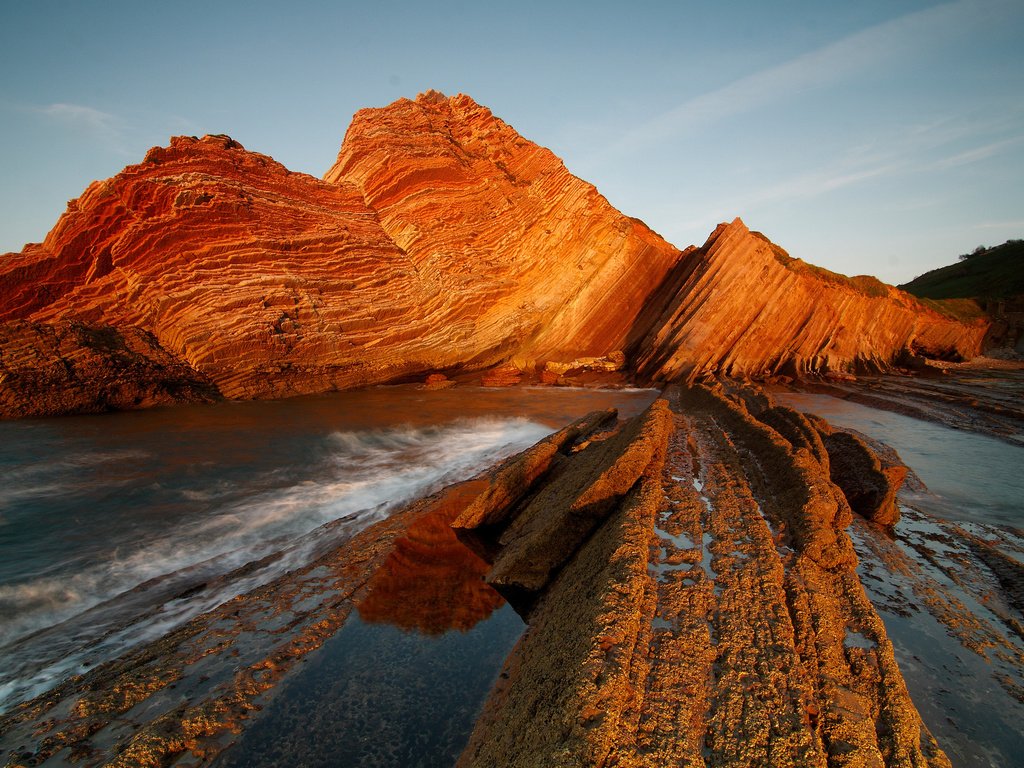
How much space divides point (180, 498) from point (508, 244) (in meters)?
13.8

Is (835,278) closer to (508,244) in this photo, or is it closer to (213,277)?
(508,244)

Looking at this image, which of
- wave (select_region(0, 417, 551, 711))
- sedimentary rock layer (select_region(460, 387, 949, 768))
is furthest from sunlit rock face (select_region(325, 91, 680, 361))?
sedimentary rock layer (select_region(460, 387, 949, 768))

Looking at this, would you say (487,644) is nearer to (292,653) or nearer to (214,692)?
(292,653)

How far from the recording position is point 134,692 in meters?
2.65

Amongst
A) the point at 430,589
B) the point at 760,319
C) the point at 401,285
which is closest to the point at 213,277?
the point at 401,285

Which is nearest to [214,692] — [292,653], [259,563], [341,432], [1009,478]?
[292,653]

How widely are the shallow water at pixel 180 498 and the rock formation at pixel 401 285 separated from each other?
7.89ft

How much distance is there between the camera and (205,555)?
194 inches

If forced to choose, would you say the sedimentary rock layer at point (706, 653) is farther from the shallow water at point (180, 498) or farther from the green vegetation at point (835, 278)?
the green vegetation at point (835, 278)

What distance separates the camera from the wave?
347 centimetres

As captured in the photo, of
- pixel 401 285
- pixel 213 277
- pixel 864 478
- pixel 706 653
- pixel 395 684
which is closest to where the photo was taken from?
pixel 706 653

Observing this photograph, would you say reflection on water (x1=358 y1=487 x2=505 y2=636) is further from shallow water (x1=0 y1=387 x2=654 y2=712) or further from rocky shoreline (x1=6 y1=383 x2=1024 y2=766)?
shallow water (x1=0 y1=387 x2=654 y2=712)

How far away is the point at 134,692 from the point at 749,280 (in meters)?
18.0

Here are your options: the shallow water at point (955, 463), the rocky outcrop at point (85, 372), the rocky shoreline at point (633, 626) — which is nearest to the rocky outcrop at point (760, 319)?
the shallow water at point (955, 463)
